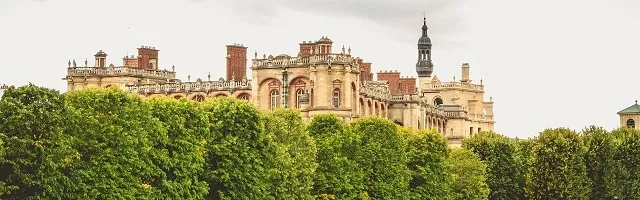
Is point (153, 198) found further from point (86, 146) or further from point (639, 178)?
point (639, 178)

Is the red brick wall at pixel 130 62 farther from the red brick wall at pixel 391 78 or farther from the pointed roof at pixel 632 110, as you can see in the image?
the pointed roof at pixel 632 110

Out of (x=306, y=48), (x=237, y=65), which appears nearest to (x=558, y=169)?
(x=306, y=48)

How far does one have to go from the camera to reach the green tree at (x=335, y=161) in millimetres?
47438

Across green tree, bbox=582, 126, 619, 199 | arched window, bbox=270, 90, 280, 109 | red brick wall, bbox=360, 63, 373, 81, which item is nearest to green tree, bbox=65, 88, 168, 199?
green tree, bbox=582, 126, 619, 199

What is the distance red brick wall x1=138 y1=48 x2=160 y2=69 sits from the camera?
294 feet

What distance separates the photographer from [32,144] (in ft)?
104

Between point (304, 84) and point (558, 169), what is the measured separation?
2311 cm

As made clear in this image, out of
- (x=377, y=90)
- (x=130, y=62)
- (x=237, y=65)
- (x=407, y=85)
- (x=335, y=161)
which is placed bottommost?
(x=335, y=161)

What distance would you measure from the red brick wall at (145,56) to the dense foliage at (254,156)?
3347 centimetres

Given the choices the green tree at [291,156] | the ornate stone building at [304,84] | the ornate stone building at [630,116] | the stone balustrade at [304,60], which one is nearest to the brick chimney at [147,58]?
the ornate stone building at [304,84]

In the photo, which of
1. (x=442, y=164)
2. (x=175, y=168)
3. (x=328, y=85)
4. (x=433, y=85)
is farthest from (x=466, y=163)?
(x=433, y=85)

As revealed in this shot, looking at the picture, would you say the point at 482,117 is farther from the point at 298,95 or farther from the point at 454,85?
the point at 298,95

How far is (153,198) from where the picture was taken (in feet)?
119

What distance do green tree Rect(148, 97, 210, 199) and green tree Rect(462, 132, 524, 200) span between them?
26.8m
